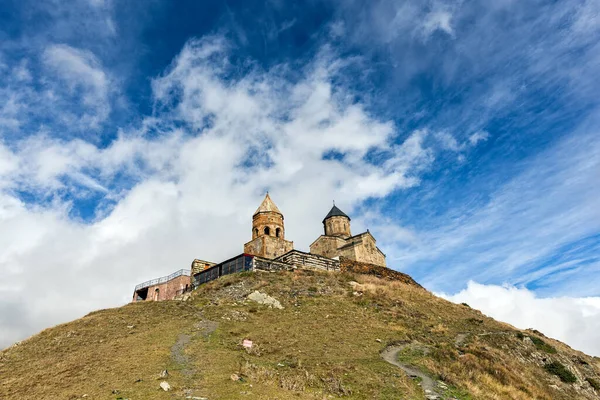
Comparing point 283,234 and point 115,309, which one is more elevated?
point 283,234

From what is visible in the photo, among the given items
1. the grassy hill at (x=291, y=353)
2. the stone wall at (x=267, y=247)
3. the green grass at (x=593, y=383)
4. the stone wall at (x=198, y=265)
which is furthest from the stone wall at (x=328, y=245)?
the green grass at (x=593, y=383)

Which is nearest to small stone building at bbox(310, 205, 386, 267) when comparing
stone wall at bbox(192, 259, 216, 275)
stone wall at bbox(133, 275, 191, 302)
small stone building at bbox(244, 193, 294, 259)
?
small stone building at bbox(244, 193, 294, 259)

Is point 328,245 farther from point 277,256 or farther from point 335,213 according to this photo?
point 277,256

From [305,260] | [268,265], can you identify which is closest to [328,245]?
[305,260]

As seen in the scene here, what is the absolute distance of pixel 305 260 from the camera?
131 ft

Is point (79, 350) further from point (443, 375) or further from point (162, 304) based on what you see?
point (443, 375)

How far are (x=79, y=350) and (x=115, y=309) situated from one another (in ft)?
36.7

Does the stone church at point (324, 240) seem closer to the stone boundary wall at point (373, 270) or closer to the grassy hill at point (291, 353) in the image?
the stone boundary wall at point (373, 270)

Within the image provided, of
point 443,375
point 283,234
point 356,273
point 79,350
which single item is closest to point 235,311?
point 79,350

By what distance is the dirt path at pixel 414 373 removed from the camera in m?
14.8

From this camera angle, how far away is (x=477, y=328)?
3050 cm

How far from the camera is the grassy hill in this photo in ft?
46.3

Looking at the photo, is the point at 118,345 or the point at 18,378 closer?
the point at 18,378

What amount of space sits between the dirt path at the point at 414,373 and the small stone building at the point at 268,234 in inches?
938
